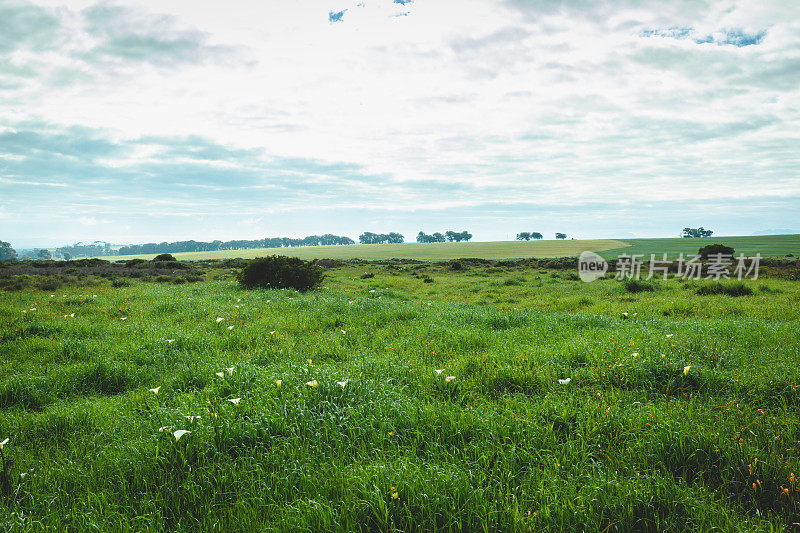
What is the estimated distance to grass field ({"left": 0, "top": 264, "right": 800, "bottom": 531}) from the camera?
3.22m

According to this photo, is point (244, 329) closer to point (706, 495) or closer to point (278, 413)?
point (278, 413)

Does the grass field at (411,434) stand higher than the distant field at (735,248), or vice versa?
the distant field at (735,248)

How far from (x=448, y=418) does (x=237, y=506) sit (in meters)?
2.40

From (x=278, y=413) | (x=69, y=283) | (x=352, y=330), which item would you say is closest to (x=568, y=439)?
(x=278, y=413)

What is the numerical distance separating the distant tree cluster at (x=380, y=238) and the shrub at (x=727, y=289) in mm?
176951

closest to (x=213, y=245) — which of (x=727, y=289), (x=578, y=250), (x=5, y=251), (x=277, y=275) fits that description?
(x=5, y=251)

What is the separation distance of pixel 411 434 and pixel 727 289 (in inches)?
800

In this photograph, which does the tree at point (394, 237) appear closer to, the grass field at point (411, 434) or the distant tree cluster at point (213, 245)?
the distant tree cluster at point (213, 245)

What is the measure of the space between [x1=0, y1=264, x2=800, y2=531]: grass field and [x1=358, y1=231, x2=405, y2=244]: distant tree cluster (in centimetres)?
18564

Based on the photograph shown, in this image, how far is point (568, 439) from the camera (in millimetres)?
4168

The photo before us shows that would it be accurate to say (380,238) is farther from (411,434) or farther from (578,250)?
(411,434)

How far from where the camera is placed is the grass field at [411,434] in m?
3.22

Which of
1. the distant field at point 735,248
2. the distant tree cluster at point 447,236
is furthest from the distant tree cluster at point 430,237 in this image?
the distant field at point 735,248

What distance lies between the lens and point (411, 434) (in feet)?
14.7
